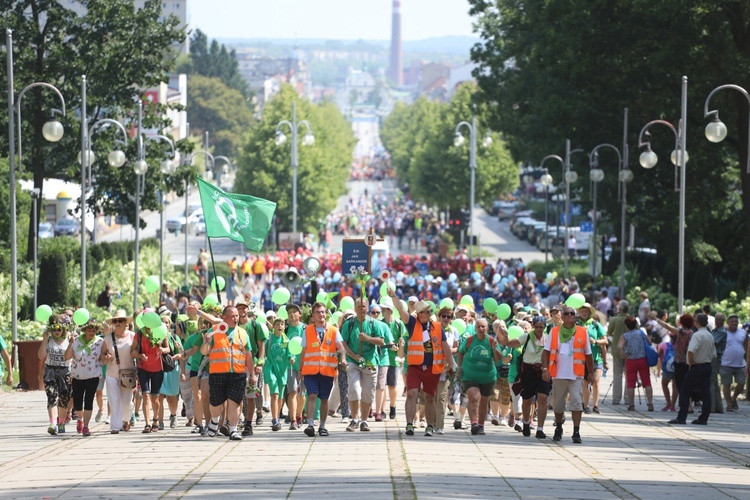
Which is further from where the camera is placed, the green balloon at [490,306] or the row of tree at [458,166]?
the row of tree at [458,166]

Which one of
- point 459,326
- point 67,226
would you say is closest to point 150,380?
point 459,326

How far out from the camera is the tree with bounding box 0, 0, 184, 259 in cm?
4831

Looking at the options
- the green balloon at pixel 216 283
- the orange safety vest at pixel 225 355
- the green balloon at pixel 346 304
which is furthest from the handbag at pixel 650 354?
the orange safety vest at pixel 225 355

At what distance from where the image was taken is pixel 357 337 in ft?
65.0

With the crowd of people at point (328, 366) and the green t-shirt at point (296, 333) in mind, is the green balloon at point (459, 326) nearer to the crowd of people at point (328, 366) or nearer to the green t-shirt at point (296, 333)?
the crowd of people at point (328, 366)

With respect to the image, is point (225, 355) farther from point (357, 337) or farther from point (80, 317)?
point (80, 317)

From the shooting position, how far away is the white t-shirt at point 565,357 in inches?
744

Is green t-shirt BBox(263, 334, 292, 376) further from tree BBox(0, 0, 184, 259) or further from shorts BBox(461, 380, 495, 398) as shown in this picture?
tree BBox(0, 0, 184, 259)

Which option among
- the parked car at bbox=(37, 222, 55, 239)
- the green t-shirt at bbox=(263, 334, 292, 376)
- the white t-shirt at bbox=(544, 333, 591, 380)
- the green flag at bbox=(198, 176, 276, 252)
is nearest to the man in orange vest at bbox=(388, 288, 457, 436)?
the white t-shirt at bbox=(544, 333, 591, 380)

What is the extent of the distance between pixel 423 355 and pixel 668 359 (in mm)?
7150

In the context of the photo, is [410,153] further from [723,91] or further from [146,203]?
[723,91]

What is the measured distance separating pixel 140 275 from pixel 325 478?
34437 millimetres

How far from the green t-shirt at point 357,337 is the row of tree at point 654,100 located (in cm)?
2079

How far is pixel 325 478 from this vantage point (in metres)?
15.1
